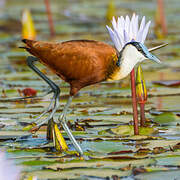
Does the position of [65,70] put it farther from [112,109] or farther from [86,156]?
[112,109]

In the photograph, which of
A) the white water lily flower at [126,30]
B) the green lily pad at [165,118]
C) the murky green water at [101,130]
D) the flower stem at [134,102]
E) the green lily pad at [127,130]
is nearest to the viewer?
the murky green water at [101,130]

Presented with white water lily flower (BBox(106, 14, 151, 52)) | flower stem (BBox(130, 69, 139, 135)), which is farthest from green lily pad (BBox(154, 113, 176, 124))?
white water lily flower (BBox(106, 14, 151, 52))

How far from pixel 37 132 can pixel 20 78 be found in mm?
2414

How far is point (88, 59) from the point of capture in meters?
2.92

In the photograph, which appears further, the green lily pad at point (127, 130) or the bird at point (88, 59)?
the green lily pad at point (127, 130)

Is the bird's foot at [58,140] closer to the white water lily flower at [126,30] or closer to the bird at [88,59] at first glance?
the bird at [88,59]

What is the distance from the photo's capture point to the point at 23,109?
14.0 feet

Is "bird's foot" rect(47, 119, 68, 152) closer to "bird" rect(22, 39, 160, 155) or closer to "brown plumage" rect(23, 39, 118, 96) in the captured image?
"bird" rect(22, 39, 160, 155)

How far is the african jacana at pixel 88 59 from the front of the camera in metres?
2.90

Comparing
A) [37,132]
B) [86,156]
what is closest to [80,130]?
[37,132]

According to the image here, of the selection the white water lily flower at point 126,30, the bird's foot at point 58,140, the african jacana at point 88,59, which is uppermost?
the white water lily flower at point 126,30

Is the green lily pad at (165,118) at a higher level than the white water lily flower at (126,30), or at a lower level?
lower

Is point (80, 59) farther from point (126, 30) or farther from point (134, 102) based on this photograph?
point (134, 102)

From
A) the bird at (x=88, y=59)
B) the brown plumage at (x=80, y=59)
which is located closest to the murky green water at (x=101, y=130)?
the bird at (x=88, y=59)
